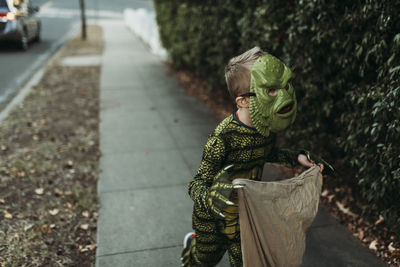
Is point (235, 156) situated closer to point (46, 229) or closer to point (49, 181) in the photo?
point (46, 229)

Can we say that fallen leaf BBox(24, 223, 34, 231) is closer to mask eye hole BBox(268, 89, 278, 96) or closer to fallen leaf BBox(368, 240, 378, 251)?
mask eye hole BBox(268, 89, 278, 96)

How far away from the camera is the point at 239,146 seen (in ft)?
6.61

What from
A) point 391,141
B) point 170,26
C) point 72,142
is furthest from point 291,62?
point 170,26

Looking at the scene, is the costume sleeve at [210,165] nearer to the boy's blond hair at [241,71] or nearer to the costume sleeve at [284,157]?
the boy's blond hair at [241,71]

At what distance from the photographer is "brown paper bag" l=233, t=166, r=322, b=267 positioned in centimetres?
185

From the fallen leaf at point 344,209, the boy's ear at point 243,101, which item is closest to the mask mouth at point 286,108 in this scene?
the boy's ear at point 243,101

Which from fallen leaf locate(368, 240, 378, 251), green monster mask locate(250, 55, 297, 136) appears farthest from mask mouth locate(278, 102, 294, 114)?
fallen leaf locate(368, 240, 378, 251)

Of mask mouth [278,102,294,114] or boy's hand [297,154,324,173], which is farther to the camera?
boy's hand [297,154,324,173]

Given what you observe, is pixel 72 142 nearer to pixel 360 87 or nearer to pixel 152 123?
pixel 152 123

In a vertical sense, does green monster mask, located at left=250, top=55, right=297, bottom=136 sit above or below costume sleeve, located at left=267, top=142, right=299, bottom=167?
above

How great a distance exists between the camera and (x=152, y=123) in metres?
6.43

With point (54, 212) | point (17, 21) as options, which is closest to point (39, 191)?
point (54, 212)

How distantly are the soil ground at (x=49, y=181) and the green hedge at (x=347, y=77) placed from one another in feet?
8.23

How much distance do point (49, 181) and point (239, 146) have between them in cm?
308
